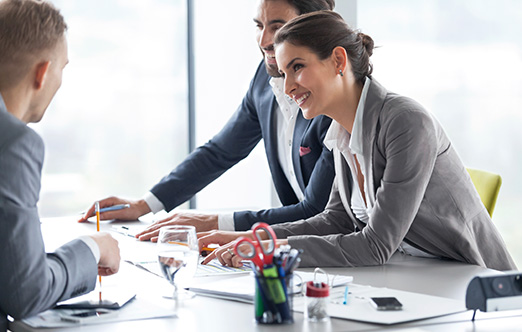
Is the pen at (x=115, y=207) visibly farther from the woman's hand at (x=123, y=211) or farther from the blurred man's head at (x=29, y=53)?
the blurred man's head at (x=29, y=53)

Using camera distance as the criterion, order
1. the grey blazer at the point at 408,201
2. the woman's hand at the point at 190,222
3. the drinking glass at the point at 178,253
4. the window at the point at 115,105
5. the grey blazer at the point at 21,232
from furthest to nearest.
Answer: the window at the point at 115,105 < the woman's hand at the point at 190,222 < the grey blazer at the point at 408,201 < the drinking glass at the point at 178,253 < the grey blazer at the point at 21,232

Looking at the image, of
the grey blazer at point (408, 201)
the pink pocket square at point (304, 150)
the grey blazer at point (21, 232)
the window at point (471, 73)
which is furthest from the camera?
the window at point (471, 73)

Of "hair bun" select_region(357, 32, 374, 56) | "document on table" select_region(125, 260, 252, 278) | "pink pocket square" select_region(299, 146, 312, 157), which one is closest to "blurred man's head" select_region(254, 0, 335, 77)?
"pink pocket square" select_region(299, 146, 312, 157)

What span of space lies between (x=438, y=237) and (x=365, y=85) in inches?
19.7

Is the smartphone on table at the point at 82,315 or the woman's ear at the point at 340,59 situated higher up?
the woman's ear at the point at 340,59

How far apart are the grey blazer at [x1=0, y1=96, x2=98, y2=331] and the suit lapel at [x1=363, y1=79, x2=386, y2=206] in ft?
3.20

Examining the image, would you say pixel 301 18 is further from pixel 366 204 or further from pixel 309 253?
pixel 309 253

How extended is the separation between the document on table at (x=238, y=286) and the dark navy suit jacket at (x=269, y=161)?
747mm

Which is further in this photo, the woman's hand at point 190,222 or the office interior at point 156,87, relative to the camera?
the office interior at point 156,87

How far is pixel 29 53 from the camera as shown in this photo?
1.47 metres

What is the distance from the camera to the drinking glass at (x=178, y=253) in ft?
5.05

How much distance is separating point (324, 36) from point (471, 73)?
1.63 m

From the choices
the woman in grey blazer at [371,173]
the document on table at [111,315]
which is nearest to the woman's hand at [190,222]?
the woman in grey blazer at [371,173]

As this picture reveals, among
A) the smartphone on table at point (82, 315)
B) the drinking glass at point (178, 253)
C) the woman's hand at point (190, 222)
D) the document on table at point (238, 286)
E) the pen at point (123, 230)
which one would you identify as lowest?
the pen at point (123, 230)
